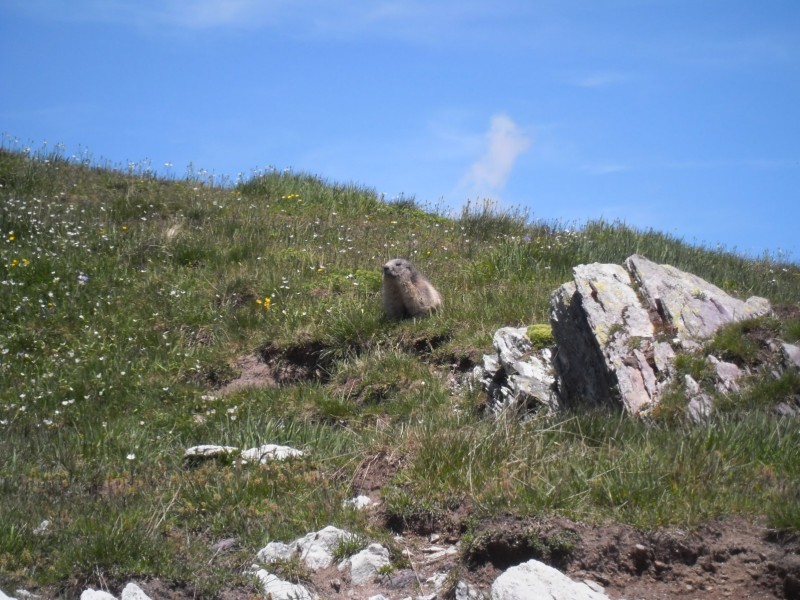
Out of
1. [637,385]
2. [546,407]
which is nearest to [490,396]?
[546,407]

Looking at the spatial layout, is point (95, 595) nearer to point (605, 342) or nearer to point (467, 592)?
point (467, 592)

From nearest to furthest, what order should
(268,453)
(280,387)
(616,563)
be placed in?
(616,563)
(268,453)
(280,387)

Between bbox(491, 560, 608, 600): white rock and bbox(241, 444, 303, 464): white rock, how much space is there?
92.1 inches

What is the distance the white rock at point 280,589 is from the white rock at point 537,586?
38.6 inches

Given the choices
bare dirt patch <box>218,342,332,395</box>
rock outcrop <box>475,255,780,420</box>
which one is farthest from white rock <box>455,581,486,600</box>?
bare dirt patch <box>218,342,332,395</box>

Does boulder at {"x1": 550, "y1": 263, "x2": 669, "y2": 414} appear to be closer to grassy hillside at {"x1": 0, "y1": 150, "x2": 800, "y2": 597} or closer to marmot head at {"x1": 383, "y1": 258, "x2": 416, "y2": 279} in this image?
grassy hillside at {"x1": 0, "y1": 150, "x2": 800, "y2": 597}

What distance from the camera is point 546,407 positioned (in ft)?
24.1

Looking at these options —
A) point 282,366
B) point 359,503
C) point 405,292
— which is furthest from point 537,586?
point 282,366

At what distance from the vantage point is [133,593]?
14.2 ft

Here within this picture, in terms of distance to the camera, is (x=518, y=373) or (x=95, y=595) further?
(x=518, y=373)

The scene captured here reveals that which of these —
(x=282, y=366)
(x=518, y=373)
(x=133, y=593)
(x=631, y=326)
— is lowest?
(x=133, y=593)

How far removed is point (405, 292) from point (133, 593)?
18.6 ft

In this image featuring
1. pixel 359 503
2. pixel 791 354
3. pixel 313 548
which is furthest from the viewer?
pixel 791 354

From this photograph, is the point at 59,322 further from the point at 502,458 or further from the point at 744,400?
the point at 744,400
